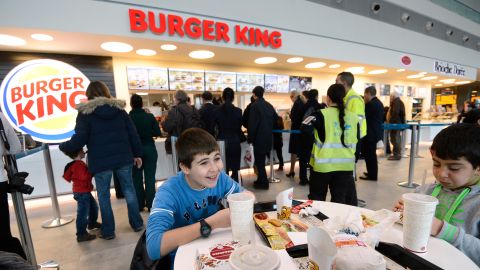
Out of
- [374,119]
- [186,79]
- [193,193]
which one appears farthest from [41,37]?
[374,119]

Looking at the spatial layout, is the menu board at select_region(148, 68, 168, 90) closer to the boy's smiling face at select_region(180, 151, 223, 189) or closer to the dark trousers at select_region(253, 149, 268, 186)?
the dark trousers at select_region(253, 149, 268, 186)

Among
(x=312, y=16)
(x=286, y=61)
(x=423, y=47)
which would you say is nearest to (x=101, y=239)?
(x=286, y=61)

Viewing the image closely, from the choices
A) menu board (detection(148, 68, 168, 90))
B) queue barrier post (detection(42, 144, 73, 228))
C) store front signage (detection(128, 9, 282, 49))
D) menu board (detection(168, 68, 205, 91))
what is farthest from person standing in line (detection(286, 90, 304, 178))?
queue barrier post (detection(42, 144, 73, 228))

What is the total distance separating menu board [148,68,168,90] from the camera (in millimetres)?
5043

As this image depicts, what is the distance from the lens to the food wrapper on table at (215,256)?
2.66 feet

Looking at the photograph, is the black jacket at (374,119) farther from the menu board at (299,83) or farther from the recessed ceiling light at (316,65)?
the menu board at (299,83)

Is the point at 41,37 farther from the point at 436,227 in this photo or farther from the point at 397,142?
the point at 397,142

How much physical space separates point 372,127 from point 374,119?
0.54ft

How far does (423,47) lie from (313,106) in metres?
6.60

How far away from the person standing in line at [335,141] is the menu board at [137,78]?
393 centimetres

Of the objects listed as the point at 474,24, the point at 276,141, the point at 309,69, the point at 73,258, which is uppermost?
the point at 474,24

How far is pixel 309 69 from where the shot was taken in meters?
6.93

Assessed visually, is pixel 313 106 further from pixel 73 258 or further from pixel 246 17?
pixel 73 258

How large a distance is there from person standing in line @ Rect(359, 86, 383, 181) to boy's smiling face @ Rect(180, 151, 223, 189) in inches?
162
